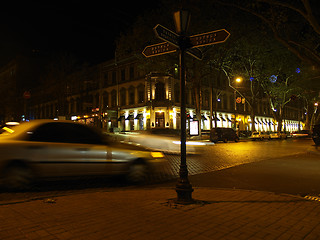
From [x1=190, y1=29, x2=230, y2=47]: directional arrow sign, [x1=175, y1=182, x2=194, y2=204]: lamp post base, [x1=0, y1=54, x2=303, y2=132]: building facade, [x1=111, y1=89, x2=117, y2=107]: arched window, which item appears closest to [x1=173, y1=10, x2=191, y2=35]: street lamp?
[x1=190, y1=29, x2=230, y2=47]: directional arrow sign

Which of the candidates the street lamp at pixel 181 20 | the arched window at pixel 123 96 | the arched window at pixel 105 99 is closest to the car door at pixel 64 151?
the street lamp at pixel 181 20

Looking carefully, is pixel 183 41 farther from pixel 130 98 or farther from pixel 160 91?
pixel 130 98

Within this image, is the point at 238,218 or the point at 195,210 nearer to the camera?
the point at 238,218

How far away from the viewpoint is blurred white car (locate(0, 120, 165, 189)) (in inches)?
238

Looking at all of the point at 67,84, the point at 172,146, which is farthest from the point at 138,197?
the point at 67,84

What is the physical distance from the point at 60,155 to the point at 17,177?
0.99 meters

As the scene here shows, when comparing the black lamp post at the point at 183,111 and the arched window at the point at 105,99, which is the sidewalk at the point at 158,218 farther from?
the arched window at the point at 105,99

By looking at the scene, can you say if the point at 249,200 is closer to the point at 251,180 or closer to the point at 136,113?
the point at 251,180

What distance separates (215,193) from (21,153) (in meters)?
4.34

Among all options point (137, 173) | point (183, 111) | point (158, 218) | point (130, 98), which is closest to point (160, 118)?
point (130, 98)

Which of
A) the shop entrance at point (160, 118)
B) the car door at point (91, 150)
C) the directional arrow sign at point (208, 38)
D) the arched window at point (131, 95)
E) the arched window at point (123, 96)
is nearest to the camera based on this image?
the directional arrow sign at point (208, 38)

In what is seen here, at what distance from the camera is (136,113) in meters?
45.3

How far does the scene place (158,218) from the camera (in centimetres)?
436

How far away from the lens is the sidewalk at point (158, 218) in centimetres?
368
